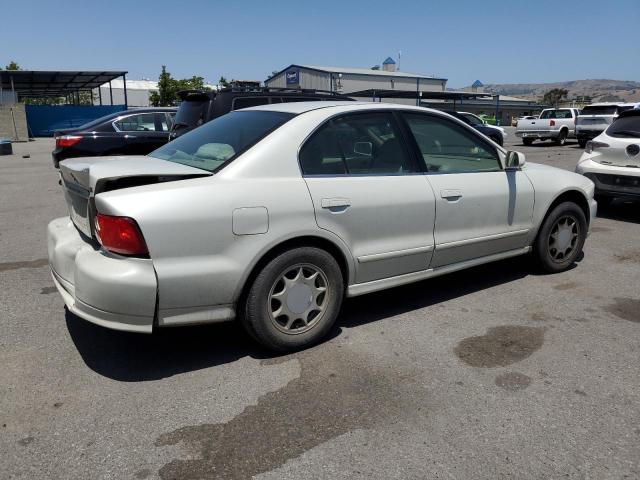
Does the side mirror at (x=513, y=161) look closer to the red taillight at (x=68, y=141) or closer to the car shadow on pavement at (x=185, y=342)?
the car shadow on pavement at (x=185, y=342)

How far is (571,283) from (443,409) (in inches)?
105

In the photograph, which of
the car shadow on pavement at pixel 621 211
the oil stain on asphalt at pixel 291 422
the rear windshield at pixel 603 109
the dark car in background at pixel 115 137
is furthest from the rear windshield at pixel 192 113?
the rear windshield at pixel 603 109

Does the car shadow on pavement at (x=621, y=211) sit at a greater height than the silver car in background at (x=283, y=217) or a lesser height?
lesser

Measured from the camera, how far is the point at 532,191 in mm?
4633

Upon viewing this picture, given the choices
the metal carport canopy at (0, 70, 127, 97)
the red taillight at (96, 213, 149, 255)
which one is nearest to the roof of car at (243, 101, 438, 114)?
the red taillight at (96, 213, 149, 255)

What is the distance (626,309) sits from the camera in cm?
423

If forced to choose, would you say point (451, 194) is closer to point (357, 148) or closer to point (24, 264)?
point (357, 148)

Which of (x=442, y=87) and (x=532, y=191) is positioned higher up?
(x=442, y=87)

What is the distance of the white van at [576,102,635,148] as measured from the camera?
20219mm

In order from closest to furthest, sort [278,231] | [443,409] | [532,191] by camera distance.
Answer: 1. [443,409]
2. [278,231]
3. [532,191]

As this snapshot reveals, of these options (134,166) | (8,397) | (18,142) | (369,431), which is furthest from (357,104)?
(18,142)

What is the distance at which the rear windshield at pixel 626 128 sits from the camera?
7496 millimetres

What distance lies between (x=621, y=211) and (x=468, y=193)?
5555 mm

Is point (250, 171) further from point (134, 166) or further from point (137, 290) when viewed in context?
point (137, 290)
